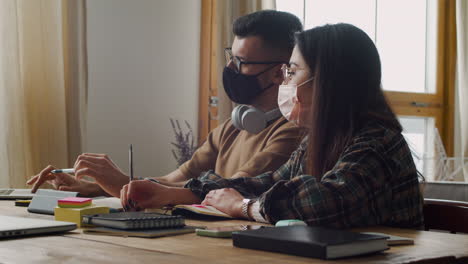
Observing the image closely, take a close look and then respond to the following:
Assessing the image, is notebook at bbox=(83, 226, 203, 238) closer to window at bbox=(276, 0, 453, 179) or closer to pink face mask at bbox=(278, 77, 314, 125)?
pink face mask at bbox=(278, 77, 314, 125)

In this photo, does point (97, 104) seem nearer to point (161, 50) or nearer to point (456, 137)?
point (161, 50)

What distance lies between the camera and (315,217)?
46.9 inches

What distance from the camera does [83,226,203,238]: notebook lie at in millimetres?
1023

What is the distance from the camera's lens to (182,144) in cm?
351

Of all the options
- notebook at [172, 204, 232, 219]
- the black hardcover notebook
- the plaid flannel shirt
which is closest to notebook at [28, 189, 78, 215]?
notebook at [172, 204, 232, 219]

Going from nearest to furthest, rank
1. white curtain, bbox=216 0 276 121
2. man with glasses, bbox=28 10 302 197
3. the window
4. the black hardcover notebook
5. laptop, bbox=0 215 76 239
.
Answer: the black hardcover notebook
laptop, bbox=0 215 76 239
man with glasses, bbox=28 10 302 197
white curtain, bbox=216 0 276 121
the window

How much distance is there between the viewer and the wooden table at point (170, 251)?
2.66 ft

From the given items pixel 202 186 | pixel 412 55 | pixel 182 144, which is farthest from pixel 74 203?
pixel 412 55

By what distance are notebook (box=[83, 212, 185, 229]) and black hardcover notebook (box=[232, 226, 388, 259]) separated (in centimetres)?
21

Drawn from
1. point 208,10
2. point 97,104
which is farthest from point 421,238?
point 208,10

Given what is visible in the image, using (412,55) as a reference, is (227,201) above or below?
below

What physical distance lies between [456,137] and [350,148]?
423cm

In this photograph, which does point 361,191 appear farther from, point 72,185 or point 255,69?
point 72,185

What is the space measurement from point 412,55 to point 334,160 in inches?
156
